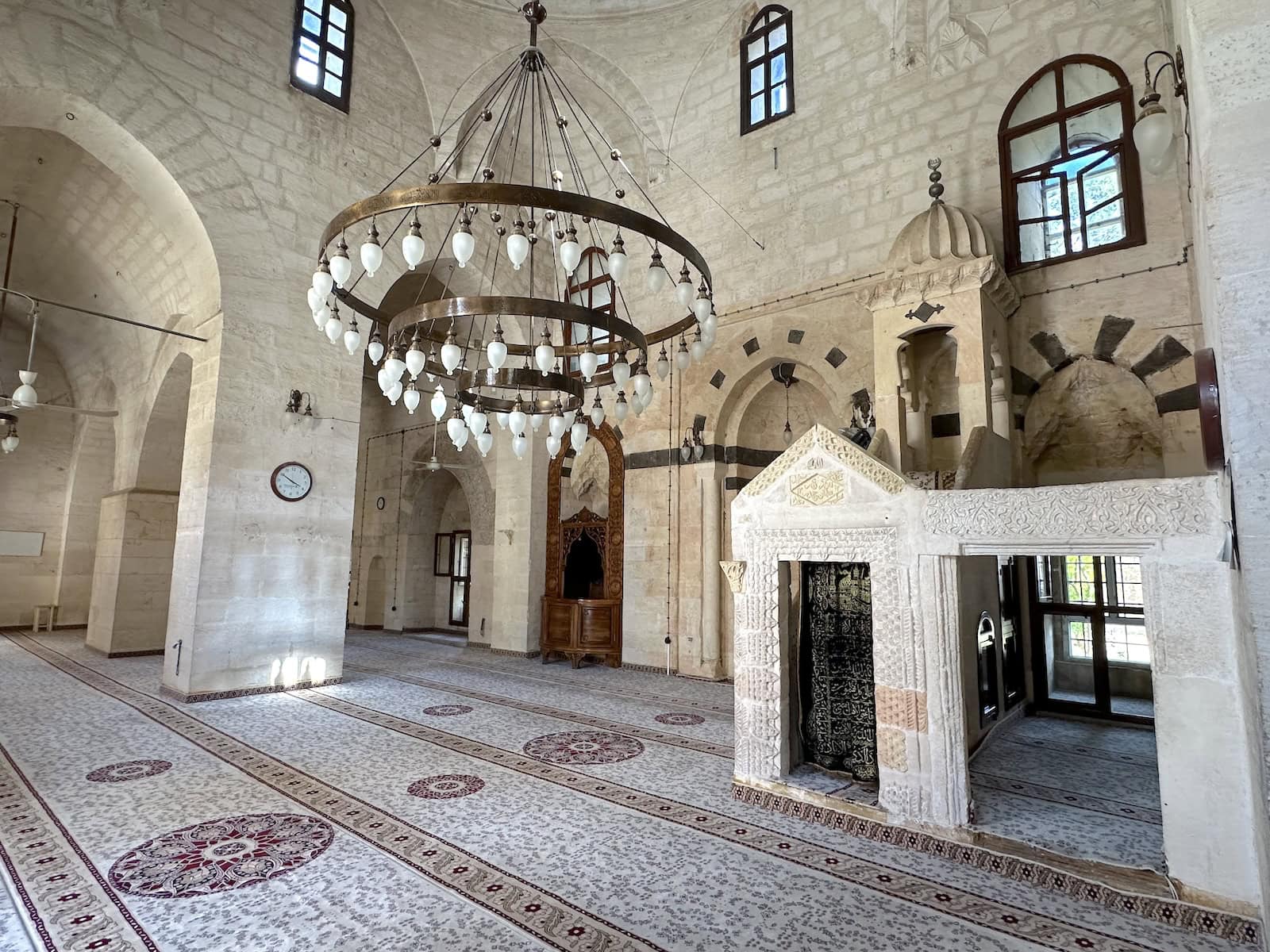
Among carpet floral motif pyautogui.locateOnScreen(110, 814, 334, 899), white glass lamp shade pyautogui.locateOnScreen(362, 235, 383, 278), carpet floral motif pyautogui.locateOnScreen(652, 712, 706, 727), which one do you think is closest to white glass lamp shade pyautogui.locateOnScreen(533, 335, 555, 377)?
white glass lamp shade pyautogui.locateOnScreen(362, 235, 383, 278)

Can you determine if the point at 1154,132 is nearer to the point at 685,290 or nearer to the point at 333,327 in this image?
the point at 685,290

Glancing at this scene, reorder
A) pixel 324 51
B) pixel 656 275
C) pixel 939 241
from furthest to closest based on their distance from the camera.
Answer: pixel 324 51, pixel 939 241, pixel 656 275

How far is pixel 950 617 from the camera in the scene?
321cm

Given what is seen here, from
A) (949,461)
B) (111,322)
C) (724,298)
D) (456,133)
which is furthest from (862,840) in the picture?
(111,322)

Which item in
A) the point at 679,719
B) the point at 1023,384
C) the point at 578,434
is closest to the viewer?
the point at 578,434

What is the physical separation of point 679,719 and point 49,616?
35.1 feet

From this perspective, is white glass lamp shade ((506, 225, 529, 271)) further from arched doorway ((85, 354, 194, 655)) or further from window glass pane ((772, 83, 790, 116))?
arched doorway ((85, 354, 194, 655))

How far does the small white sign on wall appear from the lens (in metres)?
10.6

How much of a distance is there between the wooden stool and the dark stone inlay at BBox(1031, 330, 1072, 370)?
44.8ft

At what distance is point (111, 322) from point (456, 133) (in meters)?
5.34

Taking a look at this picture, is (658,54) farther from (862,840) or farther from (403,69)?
(862,840)

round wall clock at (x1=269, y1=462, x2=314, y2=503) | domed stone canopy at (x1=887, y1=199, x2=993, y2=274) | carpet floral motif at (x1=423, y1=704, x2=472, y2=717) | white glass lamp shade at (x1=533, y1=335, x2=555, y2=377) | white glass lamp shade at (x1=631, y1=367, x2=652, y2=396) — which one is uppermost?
domed stone canopy at (x1=887, y1=199, x2=993, y2=274)

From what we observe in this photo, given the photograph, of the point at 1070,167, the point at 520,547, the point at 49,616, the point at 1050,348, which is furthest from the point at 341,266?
the point at 49,616

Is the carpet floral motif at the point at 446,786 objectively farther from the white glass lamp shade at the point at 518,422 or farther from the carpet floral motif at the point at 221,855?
the white glass lamp shade at the point at 518,422
